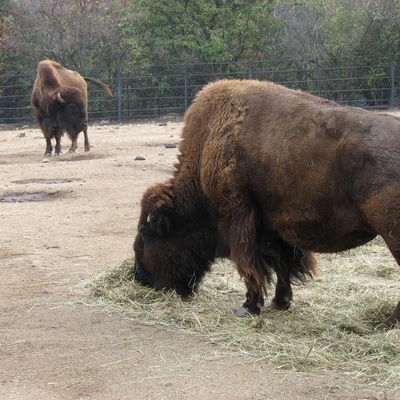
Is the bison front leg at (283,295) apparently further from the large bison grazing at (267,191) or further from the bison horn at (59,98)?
the bison horn at (59,98)

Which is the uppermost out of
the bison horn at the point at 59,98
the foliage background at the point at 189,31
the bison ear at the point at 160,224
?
the foliage background at the point at 189,31

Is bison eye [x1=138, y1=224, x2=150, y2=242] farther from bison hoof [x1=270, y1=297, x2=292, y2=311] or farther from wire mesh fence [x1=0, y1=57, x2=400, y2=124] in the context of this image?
wire mesh fence [x1=0, y1=57, x2=400, y2=124]

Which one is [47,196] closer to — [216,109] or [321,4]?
[216,109]

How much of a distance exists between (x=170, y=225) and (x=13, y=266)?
71.8 inches

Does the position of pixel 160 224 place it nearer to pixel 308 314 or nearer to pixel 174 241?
pixel 174 241

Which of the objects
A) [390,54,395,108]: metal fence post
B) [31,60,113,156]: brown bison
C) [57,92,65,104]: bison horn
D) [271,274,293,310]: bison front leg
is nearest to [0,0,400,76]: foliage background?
[390,54,395,108]: metal fence post

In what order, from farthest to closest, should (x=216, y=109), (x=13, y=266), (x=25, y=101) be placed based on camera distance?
(x=25, y=101), (x=13, y=266), (x=216, y=109)

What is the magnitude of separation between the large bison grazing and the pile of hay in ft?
0.61

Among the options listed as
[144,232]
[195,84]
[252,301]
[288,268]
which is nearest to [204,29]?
[195,84]

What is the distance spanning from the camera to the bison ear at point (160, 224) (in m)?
5.59

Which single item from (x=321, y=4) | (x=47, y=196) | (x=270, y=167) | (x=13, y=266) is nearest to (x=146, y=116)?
(x=321, y=4)

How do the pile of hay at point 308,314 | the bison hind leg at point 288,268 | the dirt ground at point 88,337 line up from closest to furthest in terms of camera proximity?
the dirt ground at point 88,337
the pile of hay at point 308,314
the bison hind leg at point 288,268

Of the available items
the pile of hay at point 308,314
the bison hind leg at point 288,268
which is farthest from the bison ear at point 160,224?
the bison hind leg at point 288,268

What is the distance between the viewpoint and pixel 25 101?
27.9 meters
